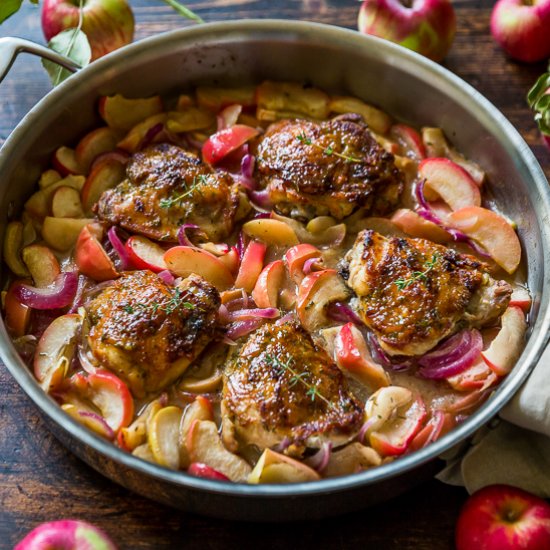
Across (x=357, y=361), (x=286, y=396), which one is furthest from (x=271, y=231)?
(x=286, y=396)

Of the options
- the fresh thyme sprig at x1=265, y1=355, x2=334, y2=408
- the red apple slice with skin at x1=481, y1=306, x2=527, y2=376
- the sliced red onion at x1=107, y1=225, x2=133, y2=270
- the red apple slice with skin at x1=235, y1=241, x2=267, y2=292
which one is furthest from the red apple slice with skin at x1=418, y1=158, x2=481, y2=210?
the sliced red onion at x1=107, y1=225, x2=133, y2=270

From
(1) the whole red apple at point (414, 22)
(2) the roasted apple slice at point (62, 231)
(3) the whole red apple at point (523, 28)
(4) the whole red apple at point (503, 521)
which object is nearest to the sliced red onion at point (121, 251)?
(2) the roasted apple slice at point (62, 231)

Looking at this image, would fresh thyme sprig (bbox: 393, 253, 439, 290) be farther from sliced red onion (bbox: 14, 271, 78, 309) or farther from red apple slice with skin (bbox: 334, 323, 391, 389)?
sliced red onion (bbox: 14, 271, 78, 309)

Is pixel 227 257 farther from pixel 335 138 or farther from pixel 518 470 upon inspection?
pixel 518 470

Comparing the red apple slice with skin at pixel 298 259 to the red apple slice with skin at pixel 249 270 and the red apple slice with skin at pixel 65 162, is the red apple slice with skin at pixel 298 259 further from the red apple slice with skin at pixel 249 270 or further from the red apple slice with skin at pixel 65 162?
the red apple slice with skin at pixel 65 162

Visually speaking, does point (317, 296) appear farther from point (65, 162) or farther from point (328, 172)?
point (65, 162)
